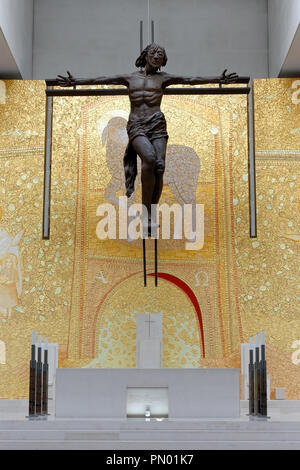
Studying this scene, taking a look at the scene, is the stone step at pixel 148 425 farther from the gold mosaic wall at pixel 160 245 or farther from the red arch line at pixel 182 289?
the red arch line at pixel 182 289

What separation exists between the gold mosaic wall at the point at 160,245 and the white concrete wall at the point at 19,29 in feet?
1.36

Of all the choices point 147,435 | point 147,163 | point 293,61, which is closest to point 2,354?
point 147,163

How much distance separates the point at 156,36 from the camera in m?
12.0

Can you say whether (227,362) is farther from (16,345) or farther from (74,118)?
(74,118)

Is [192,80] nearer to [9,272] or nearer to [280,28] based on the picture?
[280,28]

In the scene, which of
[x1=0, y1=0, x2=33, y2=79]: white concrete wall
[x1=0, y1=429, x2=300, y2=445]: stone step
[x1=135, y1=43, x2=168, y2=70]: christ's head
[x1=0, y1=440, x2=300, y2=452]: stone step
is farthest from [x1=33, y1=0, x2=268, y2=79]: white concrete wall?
[x1=0, y1=440, x2=300, y2=452]: stone step

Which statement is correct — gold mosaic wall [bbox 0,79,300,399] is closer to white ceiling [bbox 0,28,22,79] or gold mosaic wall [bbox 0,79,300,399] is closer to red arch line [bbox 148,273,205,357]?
red arch line [bbox 148,273,205,357]

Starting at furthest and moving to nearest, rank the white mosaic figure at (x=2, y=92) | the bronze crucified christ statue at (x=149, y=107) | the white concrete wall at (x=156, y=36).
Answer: the white concrete wall at (x=156, y=36)
the white mosaic figure at (x=2, y=92)
the bronze crucified christ statue at (x=149, y=107)

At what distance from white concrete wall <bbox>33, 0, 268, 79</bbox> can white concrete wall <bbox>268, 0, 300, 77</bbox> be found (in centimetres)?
20

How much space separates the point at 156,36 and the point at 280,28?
1.81m

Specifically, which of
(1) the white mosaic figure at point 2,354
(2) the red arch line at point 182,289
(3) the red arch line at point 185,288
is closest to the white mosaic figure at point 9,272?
(1) the white mosaic figure at point 2,354

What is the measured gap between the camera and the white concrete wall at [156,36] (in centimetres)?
1195

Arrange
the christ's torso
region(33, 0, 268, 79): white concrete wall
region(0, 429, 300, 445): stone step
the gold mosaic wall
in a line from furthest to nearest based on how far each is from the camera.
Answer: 1. region(33, 0, 268, 79): white concrete wall
2. the gold mosaic wall
3. the christ's torso
4. region(0, 429, 300, 445): stone step

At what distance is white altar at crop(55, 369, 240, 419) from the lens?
824cm
